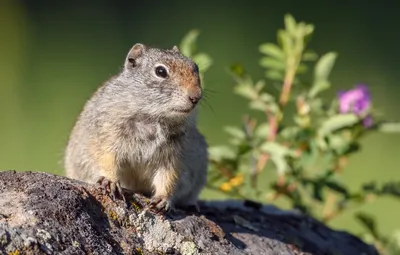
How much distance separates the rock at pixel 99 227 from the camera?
354 centimetres

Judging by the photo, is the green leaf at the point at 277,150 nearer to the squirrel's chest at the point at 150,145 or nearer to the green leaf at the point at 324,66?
the green leaf at the point at 324,66

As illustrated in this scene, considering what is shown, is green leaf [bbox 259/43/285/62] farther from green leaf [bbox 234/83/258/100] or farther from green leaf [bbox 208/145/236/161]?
green leaf [bbox 208/145/236/161]

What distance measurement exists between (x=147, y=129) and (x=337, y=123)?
1.19 metres

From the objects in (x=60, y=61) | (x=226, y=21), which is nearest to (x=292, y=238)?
(x=60, y=61)

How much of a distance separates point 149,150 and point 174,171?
14 cm

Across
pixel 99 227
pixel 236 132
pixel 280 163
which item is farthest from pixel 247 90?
pixel 99 227

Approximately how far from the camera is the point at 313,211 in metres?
5.84

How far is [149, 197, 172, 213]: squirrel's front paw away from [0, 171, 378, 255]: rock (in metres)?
0.03

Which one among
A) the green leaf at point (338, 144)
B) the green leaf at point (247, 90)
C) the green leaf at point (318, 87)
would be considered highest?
the green leaf at point (318, 87)

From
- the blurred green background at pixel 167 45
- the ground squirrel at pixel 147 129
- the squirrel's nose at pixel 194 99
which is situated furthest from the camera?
the blurred green background at pixel 167 45

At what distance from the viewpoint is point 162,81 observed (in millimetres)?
4652

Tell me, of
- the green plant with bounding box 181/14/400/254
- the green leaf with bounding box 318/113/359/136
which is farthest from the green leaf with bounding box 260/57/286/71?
the green leaf with bounding box 318/113/359/136

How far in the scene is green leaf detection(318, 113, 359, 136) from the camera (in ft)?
17.7

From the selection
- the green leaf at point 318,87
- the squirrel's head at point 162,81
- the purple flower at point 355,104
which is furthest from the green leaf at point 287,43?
the squirrel's head at point 162,81
